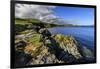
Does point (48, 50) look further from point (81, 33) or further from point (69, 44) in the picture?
point (81, 33)

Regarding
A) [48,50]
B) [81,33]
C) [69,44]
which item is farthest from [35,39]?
[81,33]

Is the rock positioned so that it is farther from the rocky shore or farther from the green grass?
the green grass

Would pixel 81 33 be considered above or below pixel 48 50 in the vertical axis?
above

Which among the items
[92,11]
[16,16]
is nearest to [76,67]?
[92,11]

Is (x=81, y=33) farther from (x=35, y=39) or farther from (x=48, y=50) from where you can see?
(x=35, y=39)

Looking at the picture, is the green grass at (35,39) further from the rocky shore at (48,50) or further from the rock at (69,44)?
the rock at (69,44)

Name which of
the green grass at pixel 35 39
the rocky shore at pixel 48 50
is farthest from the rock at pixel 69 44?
the green grass at pixel 35 39

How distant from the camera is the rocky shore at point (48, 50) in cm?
228

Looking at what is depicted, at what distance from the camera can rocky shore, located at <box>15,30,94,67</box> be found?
2.28 metres

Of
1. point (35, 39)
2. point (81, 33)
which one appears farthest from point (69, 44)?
point (35, 39)

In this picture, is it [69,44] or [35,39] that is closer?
[35,39]

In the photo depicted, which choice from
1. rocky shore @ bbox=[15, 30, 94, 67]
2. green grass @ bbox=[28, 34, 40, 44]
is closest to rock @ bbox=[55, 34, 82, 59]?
rocky shore @ bbox=[15, 30, 94, 67]

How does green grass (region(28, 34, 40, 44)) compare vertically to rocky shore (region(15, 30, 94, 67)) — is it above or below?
above

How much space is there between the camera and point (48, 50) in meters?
2.38
